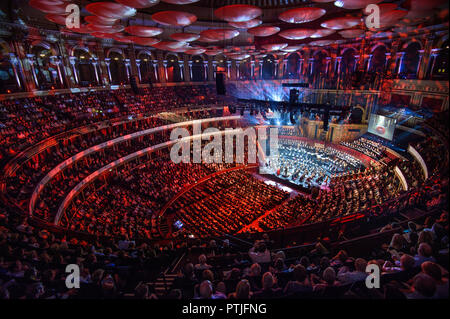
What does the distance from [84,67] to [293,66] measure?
25.5 m

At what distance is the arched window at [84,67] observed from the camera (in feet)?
73.2

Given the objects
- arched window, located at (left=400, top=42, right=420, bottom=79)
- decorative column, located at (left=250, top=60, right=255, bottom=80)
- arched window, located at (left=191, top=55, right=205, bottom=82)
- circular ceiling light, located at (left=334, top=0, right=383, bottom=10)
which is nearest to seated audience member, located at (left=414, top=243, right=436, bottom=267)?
circular ceiling light, located at (left=334, top=0, right=383, bottom=10)

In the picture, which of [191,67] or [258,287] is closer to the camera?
[258,287]

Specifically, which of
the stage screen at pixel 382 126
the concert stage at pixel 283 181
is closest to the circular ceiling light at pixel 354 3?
the stage screen at pixel 382 126

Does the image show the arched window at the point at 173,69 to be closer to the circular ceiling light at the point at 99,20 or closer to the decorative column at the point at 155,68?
the decorative column at the point at 155,68

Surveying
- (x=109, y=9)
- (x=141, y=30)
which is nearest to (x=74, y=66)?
(x=141, y=30)

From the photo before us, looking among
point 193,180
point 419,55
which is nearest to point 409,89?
point 419,55

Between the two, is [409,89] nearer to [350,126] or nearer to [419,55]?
[419,55]

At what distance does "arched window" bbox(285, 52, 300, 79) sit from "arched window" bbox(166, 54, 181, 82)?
50.3 ft

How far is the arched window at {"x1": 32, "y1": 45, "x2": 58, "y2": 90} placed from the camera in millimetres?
19547

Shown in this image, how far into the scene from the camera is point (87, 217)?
14867 mm

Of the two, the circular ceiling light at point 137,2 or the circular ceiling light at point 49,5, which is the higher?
the circular ceiling light at point 49,5

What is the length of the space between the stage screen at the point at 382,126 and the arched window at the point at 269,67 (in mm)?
14569
